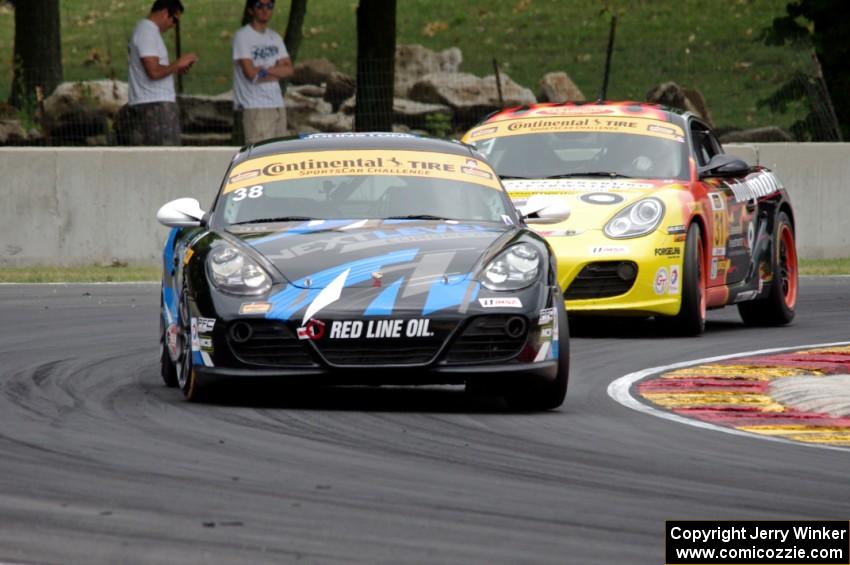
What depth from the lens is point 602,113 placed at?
45.1 feet

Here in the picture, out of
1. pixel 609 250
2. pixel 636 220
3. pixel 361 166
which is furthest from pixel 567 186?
pixel 361 166

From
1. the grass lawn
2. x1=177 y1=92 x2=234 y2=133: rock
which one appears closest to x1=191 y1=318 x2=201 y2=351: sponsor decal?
x1=177 y1=92 x2=234 y2=133: rock

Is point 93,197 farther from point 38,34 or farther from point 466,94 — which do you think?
point 38,34

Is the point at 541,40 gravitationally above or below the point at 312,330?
below

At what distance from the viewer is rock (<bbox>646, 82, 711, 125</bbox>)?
28.0 m

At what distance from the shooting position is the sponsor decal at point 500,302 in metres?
8.37

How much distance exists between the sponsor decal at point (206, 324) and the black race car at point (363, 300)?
1 centimetres

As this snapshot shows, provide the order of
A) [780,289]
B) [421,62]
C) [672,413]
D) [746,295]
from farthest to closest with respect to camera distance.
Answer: [421,62] → [780,289] → [746,295] → [672,413]

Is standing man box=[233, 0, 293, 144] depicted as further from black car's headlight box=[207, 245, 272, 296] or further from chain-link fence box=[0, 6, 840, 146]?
black car's headlight box=[207, 245, 272, 296]

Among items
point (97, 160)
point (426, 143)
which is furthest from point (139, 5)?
point (426, 143)

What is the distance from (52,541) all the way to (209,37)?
4160 cm

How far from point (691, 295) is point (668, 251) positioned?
0.33 meters

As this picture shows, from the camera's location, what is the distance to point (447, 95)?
2542cm

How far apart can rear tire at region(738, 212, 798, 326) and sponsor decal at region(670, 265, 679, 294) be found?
148cm
